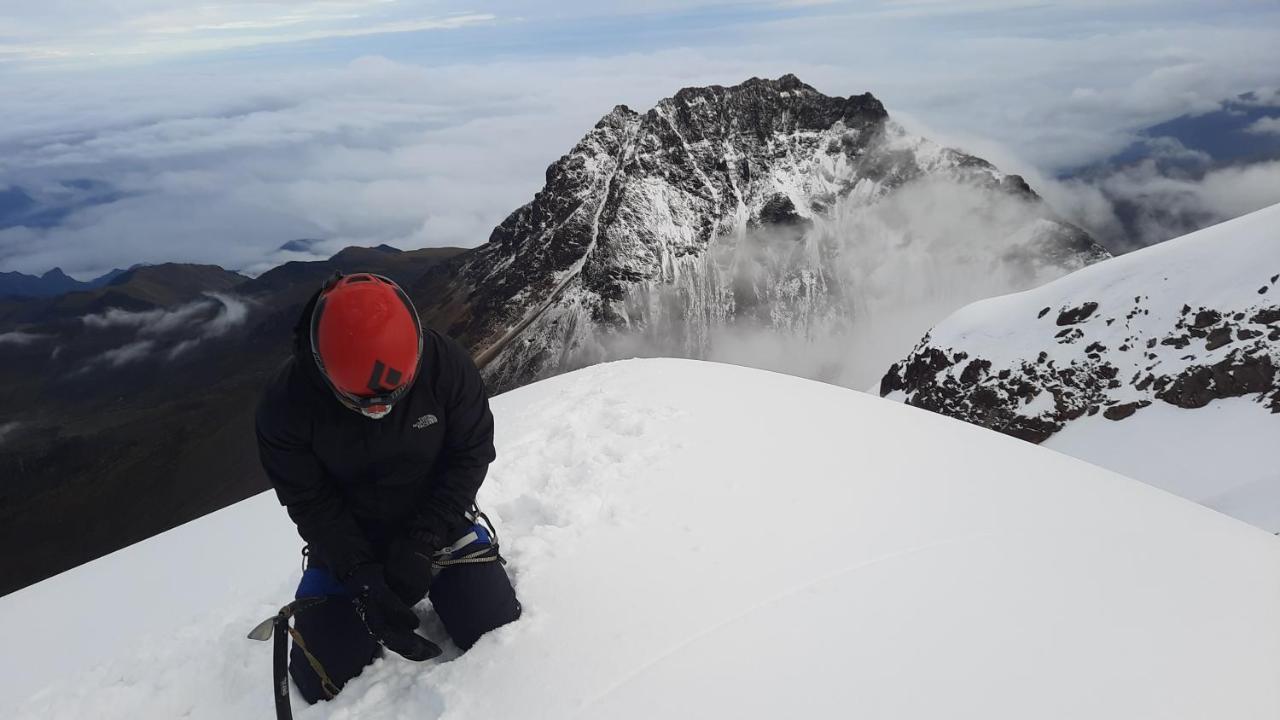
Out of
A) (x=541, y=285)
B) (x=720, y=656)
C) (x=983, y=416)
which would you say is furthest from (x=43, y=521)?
(x=720, y=656)

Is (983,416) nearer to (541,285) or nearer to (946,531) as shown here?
(946,531)

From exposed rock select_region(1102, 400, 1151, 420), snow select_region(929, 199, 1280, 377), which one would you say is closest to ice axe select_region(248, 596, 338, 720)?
exposed rock select_region(1102, 400, 1151, 420)

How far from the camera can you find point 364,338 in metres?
3.52

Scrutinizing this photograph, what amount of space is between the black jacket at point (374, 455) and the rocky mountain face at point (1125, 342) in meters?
41.6

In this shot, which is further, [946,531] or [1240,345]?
[1240,345]

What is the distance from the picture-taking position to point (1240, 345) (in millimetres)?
36281

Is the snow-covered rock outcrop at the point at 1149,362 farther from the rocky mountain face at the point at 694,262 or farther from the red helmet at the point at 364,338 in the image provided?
the rocky mountain face at the point at 694,262

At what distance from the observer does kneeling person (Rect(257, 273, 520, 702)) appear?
4039 millimetres

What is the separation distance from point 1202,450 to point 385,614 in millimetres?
40056

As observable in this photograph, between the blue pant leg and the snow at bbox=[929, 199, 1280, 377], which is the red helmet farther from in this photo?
the snow at bbox=[929, 199, 1280, 377]

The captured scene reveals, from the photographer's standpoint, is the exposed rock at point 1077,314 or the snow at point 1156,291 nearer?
the snow at point 1156,291

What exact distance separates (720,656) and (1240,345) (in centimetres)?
4632

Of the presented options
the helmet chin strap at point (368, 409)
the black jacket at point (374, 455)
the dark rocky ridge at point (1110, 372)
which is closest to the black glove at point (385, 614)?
the black jacket at point (374, 455)

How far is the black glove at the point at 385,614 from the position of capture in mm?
4086
